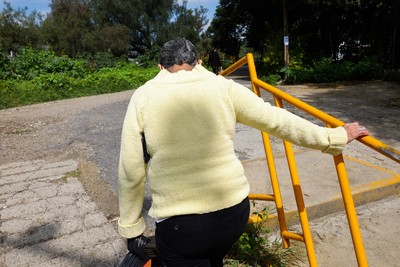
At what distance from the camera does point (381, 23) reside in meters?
14.3

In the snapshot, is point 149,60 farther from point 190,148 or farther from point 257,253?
point 190,148

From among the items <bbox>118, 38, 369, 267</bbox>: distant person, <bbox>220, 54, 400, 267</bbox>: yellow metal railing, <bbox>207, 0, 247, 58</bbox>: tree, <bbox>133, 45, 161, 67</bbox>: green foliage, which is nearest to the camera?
<bbox>118, 38, 369, 267</bbox>: distant person

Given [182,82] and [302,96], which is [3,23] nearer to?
[302,96]

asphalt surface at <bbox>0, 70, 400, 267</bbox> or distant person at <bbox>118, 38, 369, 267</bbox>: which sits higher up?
distant person at <bbox>118, 38, 369, 267</bbox>

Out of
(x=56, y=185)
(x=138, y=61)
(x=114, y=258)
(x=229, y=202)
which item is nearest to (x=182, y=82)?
(x=229, y=202)

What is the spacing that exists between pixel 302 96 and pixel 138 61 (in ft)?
47.5

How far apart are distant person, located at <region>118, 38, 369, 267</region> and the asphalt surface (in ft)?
4.21

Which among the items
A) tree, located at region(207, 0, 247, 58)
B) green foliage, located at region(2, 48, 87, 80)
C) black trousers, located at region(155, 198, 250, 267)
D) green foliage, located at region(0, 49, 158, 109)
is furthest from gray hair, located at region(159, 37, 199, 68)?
tree, located at region(207, 0, 247, 58)

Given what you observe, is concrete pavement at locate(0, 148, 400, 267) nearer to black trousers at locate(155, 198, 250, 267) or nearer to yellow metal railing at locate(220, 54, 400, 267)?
yellow metal railing at locate(220, 54, 400, 267)

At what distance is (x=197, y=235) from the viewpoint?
1336 millimetres

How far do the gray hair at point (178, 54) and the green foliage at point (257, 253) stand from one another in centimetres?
154

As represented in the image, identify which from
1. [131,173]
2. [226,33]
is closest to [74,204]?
[131,173]

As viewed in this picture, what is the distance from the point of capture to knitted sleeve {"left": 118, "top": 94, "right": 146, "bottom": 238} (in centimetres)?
133

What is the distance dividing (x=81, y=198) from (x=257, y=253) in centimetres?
195
